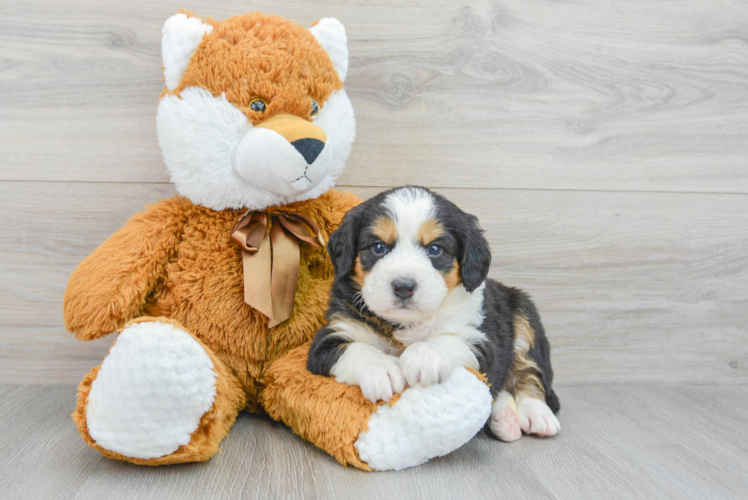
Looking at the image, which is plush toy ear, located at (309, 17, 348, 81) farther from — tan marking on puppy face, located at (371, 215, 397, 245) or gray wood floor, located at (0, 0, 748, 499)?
tan marking on puppy face, located at (371, 215, 397, 245)

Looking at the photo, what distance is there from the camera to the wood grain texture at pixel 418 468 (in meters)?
1.32

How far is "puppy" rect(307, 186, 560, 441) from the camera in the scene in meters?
1.40

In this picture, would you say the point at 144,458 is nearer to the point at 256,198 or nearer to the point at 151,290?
the point at 151,290

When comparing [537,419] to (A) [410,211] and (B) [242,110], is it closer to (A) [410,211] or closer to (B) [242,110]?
(A) [410,211]

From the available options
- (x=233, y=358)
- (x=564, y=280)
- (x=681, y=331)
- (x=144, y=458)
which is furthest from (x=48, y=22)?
(x=681, y=331)

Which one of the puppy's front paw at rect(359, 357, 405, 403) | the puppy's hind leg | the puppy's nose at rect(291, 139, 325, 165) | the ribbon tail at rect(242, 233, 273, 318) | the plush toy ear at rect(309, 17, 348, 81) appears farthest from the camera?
the puppy's hind leg

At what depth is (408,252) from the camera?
1463mm

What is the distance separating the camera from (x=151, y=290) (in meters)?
1.66

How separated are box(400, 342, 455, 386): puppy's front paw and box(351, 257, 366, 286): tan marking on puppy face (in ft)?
0.81

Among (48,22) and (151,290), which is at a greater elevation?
(48,22)

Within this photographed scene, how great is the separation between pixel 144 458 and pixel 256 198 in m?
0.74

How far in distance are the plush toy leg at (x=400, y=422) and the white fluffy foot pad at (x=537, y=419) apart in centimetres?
37

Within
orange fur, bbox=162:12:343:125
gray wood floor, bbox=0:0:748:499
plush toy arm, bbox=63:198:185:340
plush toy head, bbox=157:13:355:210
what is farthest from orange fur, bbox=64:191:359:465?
orange fur, bbox=162:12:343:125

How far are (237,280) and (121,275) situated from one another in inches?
12.6
